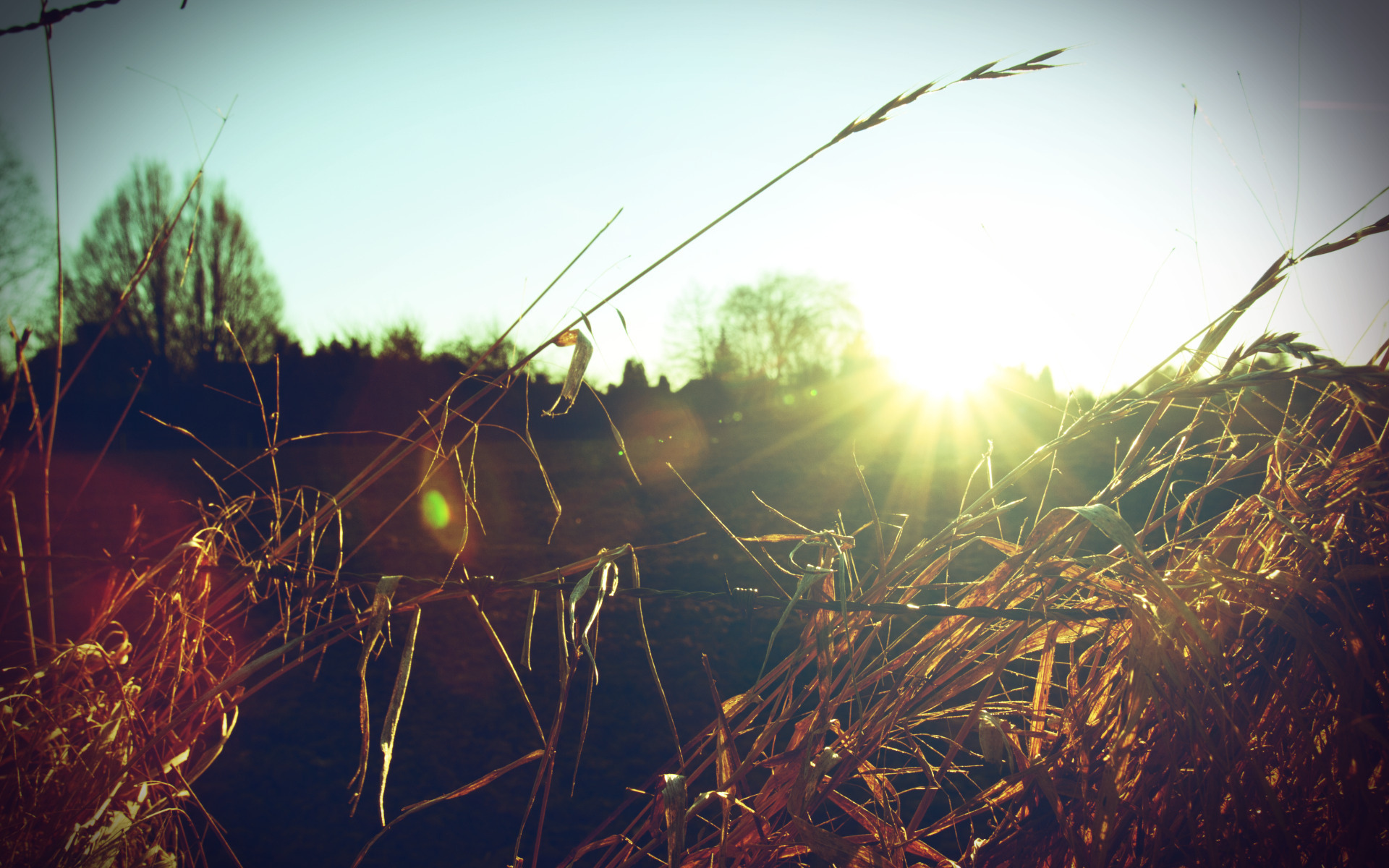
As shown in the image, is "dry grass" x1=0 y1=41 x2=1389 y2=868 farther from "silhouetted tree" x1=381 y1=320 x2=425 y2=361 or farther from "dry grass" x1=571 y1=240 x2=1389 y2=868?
"silhouetted tree" x1=381 y1=320 x2=425 y2=361

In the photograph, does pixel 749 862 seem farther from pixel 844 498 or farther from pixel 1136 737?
pixel 844 498

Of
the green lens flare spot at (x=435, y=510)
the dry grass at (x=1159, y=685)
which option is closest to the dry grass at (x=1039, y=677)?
the dry grass at (x=1159, y=685)

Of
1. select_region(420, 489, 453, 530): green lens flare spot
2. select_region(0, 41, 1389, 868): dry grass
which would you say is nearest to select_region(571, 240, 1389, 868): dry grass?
select_region(0, 41, 1389, 868): dry grass

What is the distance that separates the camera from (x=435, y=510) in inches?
354

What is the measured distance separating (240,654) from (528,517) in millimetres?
7282

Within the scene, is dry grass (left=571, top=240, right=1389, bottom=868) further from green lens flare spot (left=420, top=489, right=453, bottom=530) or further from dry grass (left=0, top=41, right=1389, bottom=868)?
green lens flare spot (left=420, top=489, right=453, bottom=530)

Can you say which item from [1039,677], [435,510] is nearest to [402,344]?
[435,510]

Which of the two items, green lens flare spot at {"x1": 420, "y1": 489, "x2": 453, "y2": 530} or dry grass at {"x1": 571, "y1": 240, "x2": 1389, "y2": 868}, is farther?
green lens flare spot at {"x1": 420, "y1": 489, "x2": 453, "y2": 530}

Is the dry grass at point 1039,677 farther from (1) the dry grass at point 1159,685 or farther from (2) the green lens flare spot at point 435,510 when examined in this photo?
(2) the green lens flare spot at point 435,510

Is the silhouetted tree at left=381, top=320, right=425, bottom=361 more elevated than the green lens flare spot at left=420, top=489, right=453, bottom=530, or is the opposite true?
the silhouetted tree at left=381, top=320, right=425, bottom=361

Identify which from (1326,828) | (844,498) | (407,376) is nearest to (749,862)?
(1326,828)

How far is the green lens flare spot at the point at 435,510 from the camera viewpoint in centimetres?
834

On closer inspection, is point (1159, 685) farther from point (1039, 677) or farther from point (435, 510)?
point (435, 510)

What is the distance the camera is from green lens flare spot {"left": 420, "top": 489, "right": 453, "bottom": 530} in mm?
8344
